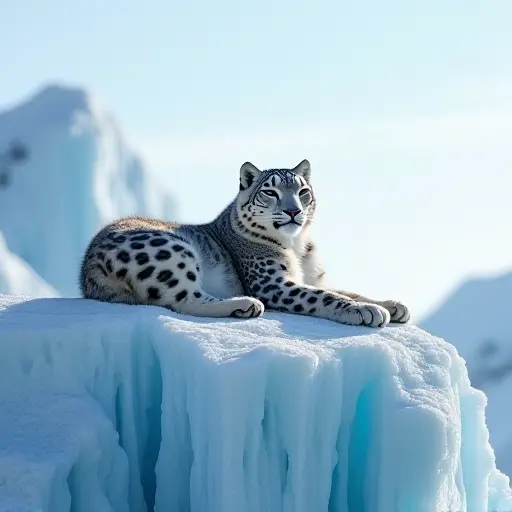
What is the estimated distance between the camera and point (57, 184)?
21.5 meters

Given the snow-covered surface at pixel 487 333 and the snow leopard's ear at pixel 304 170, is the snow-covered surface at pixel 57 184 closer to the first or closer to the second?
the snow-covered surface at pixel 487 333

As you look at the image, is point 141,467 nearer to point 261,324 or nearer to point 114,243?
point 261,324

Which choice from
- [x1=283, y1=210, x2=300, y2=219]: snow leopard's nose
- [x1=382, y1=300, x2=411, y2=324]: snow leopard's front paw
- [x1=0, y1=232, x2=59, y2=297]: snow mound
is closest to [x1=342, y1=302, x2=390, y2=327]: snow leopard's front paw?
[x1=382, y1=300, x2=411, y2=324]: snow leopard's front paw

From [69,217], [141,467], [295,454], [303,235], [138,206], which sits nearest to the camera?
[295,454]

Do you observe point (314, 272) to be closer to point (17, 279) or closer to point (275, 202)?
point (275, 202)

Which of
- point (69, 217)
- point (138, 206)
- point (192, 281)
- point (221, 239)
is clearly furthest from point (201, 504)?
point (138, 206)

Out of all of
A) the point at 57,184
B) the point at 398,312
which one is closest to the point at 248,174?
the point at 398,312

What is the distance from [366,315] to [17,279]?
407 inches

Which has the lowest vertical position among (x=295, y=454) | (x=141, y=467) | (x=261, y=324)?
(x=141, y=467)

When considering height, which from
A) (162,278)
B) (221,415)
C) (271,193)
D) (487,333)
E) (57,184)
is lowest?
(487,333)

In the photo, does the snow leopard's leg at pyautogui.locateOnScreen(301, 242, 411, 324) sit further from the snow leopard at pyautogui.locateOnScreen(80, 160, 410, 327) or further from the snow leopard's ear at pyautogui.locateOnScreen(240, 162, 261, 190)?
the snow leopard's ear at pyautogui.locateOnScreen(240, 162, 261, 190)

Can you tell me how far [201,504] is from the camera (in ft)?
21.3

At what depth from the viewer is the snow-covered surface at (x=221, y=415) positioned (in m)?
6.37

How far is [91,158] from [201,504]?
16.3m
